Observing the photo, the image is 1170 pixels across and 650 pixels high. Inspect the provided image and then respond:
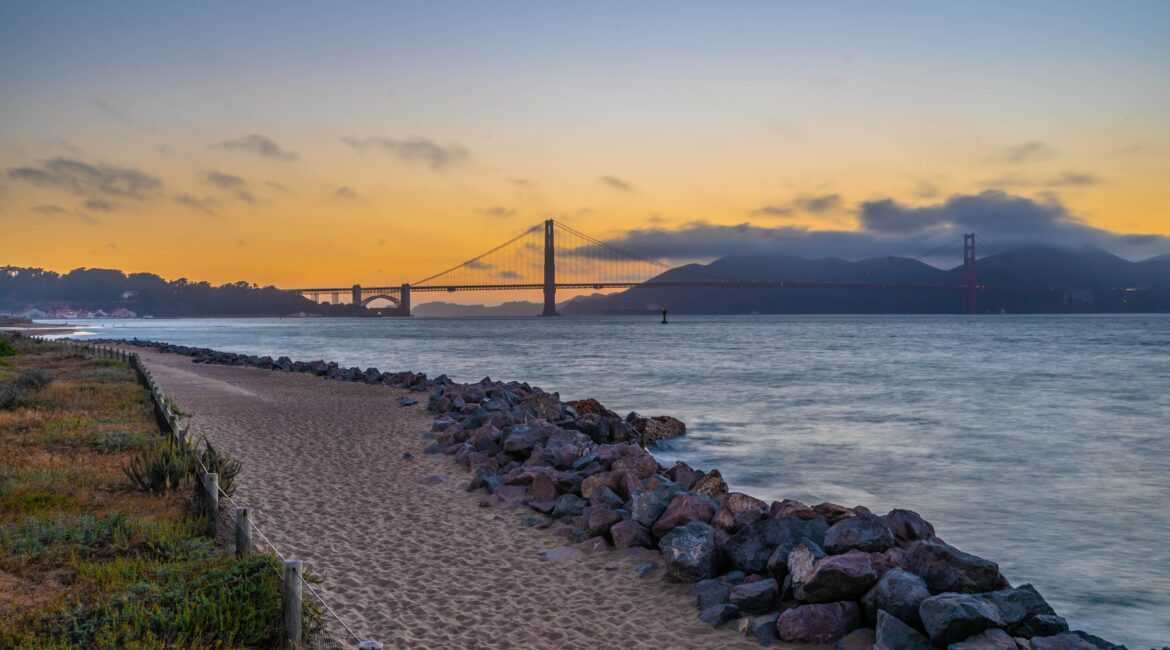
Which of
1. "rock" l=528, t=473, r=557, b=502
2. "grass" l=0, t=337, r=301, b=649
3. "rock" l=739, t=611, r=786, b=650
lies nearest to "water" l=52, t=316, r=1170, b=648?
"rock" l=739, t=611, r=786, b=650

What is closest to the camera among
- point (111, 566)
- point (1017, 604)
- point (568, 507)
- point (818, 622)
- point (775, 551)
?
point (1017, 604)

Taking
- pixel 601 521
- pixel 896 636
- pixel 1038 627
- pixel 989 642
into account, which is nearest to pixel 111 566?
pixel 601 521

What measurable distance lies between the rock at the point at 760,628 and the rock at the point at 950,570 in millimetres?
1304

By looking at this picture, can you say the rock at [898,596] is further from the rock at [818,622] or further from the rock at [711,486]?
the rock at [711,486]

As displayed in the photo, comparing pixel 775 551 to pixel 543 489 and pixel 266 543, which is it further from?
pixel 266 543

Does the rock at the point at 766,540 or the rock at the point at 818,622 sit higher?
the rock at the point at 766,540

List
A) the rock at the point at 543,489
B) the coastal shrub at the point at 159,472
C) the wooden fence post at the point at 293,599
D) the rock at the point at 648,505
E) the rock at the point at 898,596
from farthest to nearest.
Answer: the rock at the point at 543,489 → the coastal shrub at the point at 159,472 → the rock at the point at 648,505 → the rock at the point at 898,596 → the wooden fence post at the point at 293,599

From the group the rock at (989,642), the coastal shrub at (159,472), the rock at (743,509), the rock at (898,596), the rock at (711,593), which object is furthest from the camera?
the coastal shrub at (159,472)

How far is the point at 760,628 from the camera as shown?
6547mm

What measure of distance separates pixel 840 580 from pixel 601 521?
123 inches

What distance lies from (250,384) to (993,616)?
26.6m

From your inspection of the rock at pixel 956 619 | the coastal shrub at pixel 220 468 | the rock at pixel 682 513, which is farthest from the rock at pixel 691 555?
the coastal shrub at pixel 220 468

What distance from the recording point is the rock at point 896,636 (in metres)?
5.94

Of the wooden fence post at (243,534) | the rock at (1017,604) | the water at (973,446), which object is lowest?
the water at (973,446)
